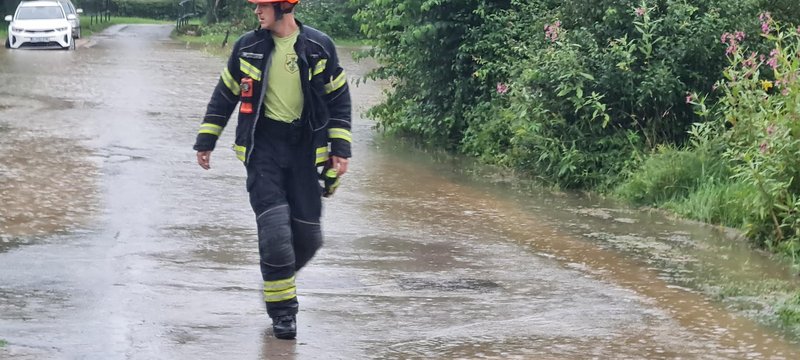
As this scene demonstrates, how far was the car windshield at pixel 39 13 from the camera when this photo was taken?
3250 centimetres

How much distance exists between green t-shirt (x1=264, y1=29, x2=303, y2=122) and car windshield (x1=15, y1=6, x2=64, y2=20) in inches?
1090

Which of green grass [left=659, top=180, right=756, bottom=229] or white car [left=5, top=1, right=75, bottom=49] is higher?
green grass [left=659, top=180, right=756, bottom=229]

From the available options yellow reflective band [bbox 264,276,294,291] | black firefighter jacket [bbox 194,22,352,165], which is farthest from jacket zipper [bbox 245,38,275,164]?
yellow reflective band [bbox 264,276,294,291]

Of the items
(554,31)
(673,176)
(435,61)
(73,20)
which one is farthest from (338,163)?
Result: (73,20)

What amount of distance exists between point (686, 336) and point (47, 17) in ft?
94.1

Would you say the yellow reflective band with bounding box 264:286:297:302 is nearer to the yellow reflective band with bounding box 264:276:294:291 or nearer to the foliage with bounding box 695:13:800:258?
the yellow reflective band with bounding box 264:276:294:291

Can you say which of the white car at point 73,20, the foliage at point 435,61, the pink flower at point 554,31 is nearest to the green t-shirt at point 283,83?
the pink flower at point 554,31

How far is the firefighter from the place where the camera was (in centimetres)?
614

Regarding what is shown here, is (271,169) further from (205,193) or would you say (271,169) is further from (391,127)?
(391,127)

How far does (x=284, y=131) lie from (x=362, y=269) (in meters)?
1.74

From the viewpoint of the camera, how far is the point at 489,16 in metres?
13.0

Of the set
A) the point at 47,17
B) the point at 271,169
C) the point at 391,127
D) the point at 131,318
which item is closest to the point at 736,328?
the point at 271,169

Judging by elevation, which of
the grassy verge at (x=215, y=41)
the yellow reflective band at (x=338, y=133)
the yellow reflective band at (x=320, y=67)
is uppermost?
the yellow reflective band at (x=320, y=67)

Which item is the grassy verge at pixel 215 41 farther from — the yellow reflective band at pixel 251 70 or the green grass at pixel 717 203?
the yellow reflective band at pixel 251 70
